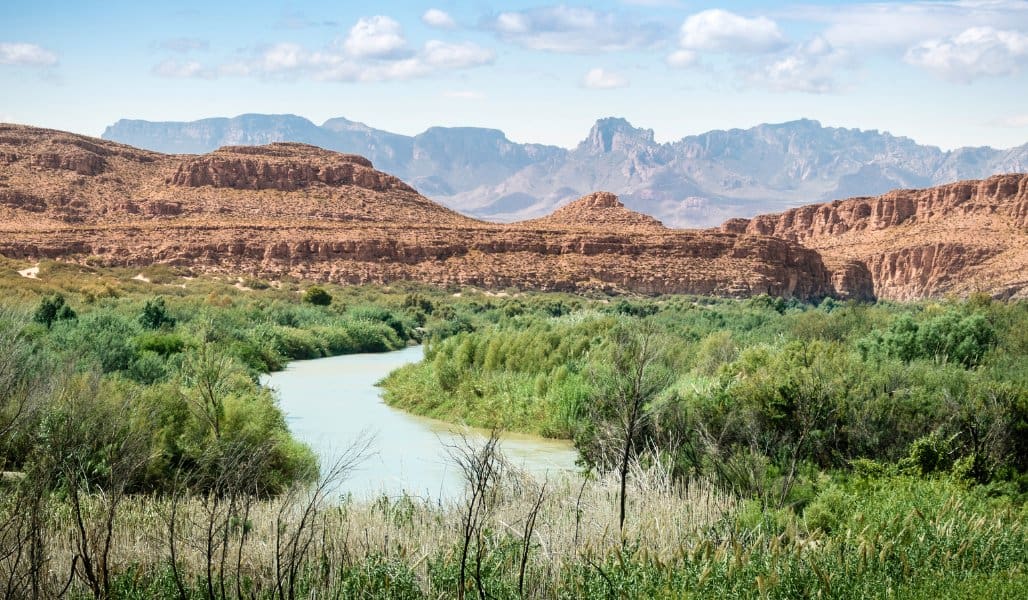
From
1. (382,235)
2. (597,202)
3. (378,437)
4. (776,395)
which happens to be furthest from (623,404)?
(597,202)

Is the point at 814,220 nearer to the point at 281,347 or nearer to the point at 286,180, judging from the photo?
the point at 286,180

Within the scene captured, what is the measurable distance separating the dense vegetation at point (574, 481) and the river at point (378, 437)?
2.03 ft

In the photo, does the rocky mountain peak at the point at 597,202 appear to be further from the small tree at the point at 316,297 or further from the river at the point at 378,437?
the river at the point at 378,437

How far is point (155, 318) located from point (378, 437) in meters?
12.8

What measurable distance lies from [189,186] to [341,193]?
11933 millimetres

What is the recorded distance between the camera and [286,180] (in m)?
86.9

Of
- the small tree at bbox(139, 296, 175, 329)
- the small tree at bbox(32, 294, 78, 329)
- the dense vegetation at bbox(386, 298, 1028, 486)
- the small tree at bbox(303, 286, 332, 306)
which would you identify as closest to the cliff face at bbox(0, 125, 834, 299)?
the small tree at bbox(303, 286, 332, 306)

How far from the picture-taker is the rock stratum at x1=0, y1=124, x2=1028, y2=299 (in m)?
68.9

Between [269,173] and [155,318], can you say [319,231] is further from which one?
[155,318]

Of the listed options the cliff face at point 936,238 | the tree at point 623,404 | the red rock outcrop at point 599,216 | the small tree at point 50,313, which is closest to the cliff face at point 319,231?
the red rock outcrop at point 599,216

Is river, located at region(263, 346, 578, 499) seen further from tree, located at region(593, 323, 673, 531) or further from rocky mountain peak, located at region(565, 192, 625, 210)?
rocky mountain peak, located at region(565, 192, 625, 210)

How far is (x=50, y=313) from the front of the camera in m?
26.4

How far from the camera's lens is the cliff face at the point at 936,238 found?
8721cm

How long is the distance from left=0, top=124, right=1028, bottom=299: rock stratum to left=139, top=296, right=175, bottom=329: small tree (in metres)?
36.4
